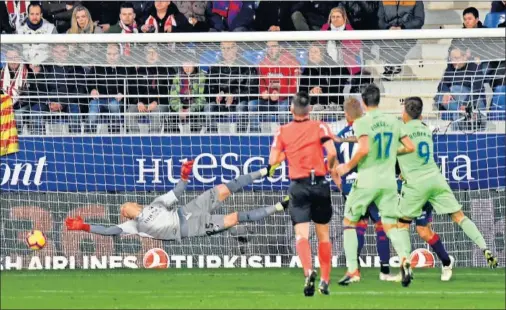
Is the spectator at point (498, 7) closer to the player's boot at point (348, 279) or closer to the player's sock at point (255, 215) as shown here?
the player's sock at point (255, 215)

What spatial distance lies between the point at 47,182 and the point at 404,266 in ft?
17.4

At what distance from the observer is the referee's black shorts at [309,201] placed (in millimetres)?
14070

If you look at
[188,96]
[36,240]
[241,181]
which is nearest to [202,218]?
[241,181]

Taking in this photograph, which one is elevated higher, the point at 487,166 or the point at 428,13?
the point at 428,13

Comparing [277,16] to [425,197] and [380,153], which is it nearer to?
[425,197]

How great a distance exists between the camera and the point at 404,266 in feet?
47.6

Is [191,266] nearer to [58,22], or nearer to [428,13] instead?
[58,22]

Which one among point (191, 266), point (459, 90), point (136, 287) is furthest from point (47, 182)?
point (459, 90)

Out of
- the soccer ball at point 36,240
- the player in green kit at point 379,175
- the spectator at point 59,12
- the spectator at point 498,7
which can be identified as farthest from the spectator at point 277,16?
the player in green kit at point 379,175

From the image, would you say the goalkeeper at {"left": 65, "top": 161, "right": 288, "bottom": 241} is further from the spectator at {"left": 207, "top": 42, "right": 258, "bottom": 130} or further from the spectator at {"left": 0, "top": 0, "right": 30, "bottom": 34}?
the spectator at {"left": 0, "top": 0, "right": 30, "bottom": 34}

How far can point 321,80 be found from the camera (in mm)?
18828

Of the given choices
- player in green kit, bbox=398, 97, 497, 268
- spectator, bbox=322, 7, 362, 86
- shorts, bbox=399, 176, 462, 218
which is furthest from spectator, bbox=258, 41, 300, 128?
shorts, bbox=399, 176, 462, 218

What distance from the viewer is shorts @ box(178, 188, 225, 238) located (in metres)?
17.9

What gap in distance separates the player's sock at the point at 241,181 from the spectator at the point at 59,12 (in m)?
4.52
